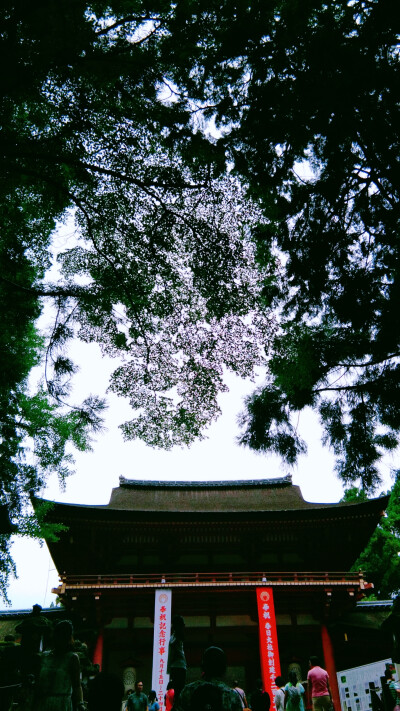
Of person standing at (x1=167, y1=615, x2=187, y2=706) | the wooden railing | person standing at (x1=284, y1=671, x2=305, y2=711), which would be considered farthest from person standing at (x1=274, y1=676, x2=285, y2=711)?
the wooden railing

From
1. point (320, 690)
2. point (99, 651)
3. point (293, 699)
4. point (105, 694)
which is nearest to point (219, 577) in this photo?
point (99, 651)

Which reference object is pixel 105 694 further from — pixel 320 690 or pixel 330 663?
pixel 330 663

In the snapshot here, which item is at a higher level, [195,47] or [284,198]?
[195,47]

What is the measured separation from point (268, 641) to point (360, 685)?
2089 millimetres

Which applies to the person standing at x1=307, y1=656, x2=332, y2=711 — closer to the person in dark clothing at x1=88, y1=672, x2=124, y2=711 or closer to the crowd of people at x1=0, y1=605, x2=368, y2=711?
the crowd of people at x1=0, y1=605, x2=368, y2=711

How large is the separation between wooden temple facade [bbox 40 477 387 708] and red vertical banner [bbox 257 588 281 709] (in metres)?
0.34

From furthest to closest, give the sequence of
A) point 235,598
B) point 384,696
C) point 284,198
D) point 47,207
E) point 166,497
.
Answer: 1. point 166,497
2. point 235,598
3. point 384,696
4. point 47,207
5. point 284,198

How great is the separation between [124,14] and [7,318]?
10.5 ft

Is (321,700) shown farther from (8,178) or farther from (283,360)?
(8,178)

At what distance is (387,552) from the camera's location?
17.6 m

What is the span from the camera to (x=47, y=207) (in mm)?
4797

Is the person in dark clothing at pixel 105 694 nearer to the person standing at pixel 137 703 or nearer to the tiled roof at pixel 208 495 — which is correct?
the person standing at pixel 137 703

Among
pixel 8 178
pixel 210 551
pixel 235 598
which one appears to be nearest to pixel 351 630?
pixel 235 598

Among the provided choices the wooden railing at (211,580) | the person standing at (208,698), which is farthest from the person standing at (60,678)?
the wooden railing at (211,580)
